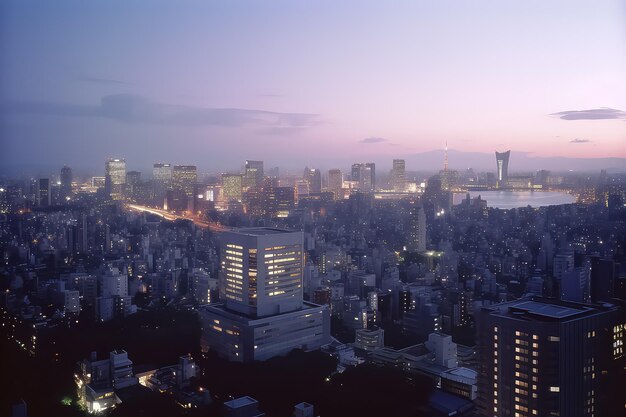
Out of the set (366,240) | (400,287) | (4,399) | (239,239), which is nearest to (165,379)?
(239,239)

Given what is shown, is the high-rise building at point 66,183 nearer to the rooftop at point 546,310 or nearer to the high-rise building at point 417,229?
the rooftop at point 546,310

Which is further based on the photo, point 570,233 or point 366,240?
point 366,240

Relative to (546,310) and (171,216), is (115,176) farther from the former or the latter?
(546,310)

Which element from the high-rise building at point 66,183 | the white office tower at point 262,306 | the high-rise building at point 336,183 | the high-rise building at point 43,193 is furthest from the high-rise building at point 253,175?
the white office tower at point 262,306

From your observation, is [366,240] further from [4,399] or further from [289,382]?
[4,399]

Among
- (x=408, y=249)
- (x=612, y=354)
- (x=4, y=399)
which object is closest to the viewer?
(x=4, y=399)

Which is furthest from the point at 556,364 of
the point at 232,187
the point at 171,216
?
the point at 171,216

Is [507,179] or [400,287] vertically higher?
[507,179]
